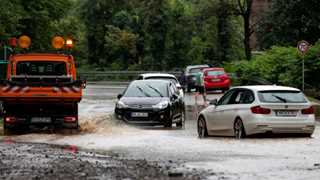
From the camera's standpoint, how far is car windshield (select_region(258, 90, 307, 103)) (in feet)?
64.1

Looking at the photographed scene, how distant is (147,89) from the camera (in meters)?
26.7

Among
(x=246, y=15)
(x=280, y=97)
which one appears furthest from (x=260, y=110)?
(x=246, y=15)

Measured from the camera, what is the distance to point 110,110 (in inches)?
1340

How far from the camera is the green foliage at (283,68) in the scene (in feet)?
144

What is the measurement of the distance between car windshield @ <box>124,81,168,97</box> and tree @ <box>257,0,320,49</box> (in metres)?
26.5

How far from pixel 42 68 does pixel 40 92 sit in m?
2.00

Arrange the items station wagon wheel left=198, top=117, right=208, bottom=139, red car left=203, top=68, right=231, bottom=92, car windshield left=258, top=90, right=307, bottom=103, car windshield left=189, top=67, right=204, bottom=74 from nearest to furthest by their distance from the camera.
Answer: car windshield left=258, top=90, right=307, bottom=103
station wagon wheel left=198, top=117, right=208, bottom=139
red car left=203, top=68, right=231, bottom=92
car windshield left=189, top=67, right=204, bottom=74

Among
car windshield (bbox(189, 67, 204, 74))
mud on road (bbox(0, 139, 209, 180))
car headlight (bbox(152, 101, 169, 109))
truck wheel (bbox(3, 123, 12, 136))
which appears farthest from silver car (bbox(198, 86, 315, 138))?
car windshield (bbox(189, 67, 204, 74))

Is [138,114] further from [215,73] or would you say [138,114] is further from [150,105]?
[215,73]

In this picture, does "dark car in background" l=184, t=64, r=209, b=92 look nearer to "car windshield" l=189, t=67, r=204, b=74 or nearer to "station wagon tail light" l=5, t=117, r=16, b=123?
"car windshield" l=189, t=67, r=204, b=74

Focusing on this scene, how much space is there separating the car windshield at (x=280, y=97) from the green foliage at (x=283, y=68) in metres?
23.4

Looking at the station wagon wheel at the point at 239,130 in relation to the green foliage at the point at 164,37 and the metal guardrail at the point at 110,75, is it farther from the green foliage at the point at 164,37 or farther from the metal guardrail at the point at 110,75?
the metal guardrail at the point at 110,75

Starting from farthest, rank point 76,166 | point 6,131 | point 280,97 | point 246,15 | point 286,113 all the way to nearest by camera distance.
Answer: point 246,15
point 6,131
point 280,97
point 286,113
point 76,166

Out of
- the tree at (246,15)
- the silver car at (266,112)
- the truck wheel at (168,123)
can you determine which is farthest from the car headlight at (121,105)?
the tree at (246,15)
